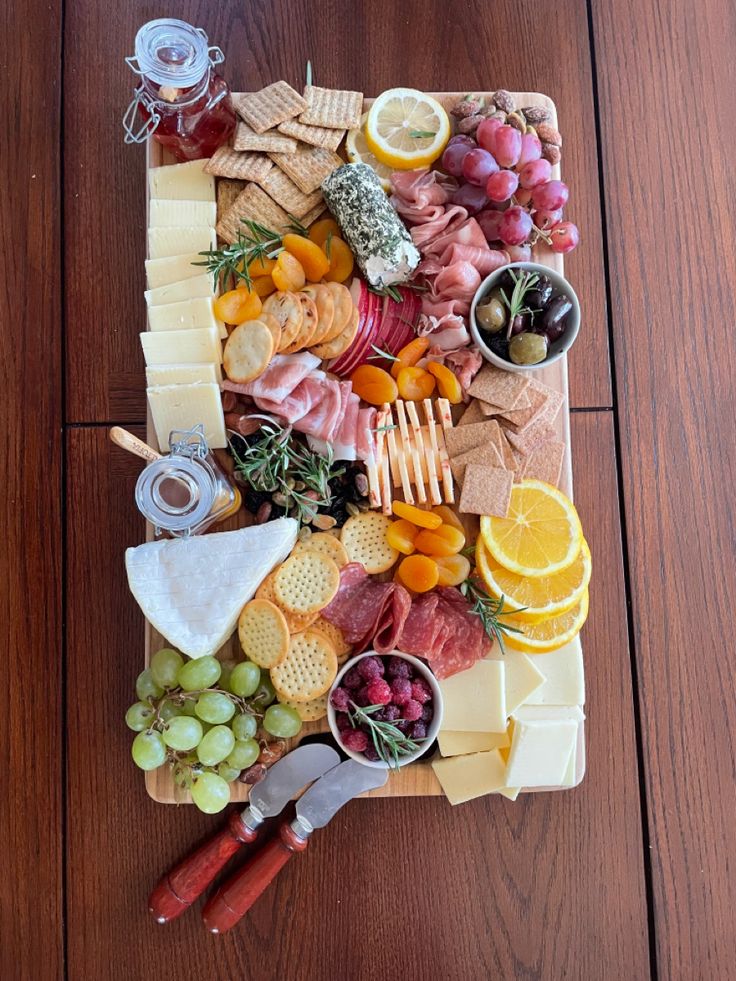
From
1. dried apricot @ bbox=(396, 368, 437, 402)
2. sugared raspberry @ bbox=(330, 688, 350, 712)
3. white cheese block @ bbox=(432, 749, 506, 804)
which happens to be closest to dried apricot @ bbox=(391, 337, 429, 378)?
dried apricot @ bbox=(396, 368, 437, 402)

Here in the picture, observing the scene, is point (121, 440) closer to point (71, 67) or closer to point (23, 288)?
point (23, 288)

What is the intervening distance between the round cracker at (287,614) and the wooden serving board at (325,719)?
3.5 inches

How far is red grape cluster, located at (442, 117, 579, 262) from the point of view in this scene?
1184mm

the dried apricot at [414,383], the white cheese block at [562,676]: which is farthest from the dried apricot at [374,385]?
the white cheese block at [562,676]

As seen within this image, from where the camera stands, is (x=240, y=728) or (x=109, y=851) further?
(x=109, y=851)

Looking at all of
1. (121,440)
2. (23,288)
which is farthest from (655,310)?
(23,288)

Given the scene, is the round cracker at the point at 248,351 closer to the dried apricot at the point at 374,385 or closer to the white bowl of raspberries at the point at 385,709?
the dried apricot at the point at 374,385

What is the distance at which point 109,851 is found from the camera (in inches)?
50.2

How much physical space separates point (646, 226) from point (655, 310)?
0.45 ft

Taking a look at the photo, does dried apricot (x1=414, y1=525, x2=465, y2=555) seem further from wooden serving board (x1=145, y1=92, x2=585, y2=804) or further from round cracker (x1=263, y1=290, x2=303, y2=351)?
round cracker (x1=263, y1=290, x2=303, y2=351)

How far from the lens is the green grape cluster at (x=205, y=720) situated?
113cm

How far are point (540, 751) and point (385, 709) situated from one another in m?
0.24

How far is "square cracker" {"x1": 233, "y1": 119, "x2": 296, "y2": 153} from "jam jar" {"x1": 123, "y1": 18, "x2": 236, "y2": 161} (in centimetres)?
4

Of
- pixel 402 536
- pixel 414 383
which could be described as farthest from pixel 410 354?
pixel 402 536
